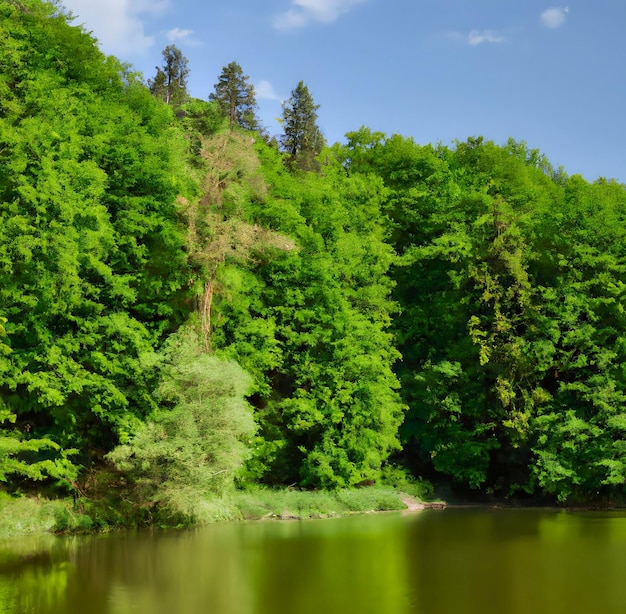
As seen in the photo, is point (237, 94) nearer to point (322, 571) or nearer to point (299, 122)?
point (299, 122)

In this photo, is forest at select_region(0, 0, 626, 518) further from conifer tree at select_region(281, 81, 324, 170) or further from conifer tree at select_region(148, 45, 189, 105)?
conifer tree at select_region(148, 45, 189, 105)

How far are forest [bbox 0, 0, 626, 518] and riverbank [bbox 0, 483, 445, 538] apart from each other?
2.41ft

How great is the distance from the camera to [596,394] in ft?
120

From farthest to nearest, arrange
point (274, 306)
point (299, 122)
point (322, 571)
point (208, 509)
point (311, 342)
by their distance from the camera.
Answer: point (299, 122) → point (274, 306) → point (311, 342) → point (208, 509) → point (322, 571)

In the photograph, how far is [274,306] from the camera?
127ft

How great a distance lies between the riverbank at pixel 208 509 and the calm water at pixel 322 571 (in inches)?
47.6

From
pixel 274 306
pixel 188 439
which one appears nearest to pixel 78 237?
pixel 188 439

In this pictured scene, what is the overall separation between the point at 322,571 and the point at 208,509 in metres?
8.63

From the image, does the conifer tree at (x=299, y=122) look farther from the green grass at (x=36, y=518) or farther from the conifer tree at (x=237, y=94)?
the green grass at (x=36, y=518)

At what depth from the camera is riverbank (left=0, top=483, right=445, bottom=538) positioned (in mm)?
25703

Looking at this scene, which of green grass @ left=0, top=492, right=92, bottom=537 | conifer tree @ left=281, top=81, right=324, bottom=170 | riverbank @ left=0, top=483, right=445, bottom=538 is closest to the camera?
green grass @ left=0, top=492, right=92, bottom=537

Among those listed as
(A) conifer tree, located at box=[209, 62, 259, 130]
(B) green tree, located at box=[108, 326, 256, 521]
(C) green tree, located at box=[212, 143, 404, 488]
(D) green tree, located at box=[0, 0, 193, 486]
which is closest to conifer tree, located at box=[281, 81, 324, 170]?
(A) conifer tree, located at box=[209, 62, 259, 130]

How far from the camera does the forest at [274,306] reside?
27766 millimetres

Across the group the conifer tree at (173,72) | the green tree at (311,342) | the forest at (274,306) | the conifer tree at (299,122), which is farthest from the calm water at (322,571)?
the conifer tree at (173,72)
